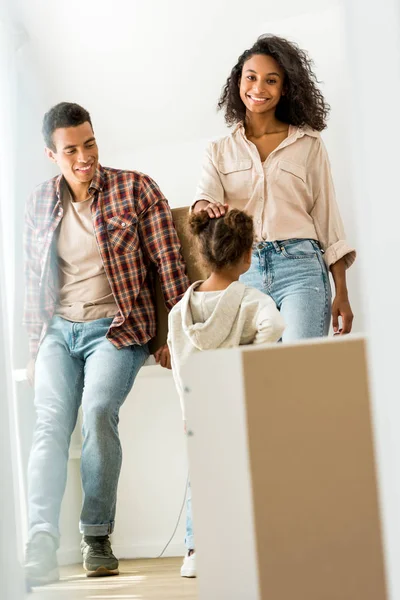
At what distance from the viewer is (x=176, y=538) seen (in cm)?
170

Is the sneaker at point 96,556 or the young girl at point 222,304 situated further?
the sneaker at point 96,556

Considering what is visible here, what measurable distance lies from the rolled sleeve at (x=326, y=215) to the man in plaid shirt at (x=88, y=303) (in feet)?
0.82

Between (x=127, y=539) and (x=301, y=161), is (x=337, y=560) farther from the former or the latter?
(x=127, y=539)

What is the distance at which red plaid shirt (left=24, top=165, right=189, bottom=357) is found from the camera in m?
1.33

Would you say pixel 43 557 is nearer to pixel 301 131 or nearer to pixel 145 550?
pixel 145 550

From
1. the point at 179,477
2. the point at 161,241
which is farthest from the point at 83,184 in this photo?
the point at 179,477

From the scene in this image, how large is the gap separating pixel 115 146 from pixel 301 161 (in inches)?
23.8

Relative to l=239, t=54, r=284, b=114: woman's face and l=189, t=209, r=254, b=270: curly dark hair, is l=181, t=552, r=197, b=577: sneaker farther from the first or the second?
l=239, t=54, r=284, b=114: woman's face

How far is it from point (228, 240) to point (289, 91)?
381 millimetres

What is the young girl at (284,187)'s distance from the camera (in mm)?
1197

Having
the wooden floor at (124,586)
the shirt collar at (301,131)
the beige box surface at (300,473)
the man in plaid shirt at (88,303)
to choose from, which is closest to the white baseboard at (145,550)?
the wooden floor at (124,586)

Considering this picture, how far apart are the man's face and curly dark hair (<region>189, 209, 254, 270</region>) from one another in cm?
36

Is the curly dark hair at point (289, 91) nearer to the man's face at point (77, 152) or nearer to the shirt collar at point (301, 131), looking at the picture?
the shirt collar at point (301, 131)

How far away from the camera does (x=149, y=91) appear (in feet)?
5.70
